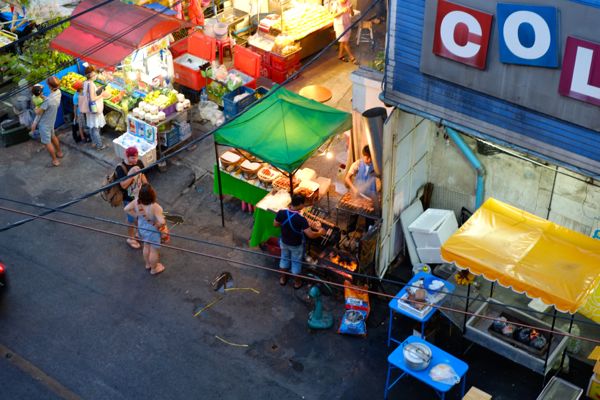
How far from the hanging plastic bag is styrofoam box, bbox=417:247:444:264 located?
2.74 meters

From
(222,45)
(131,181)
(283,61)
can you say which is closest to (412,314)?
(131,181)

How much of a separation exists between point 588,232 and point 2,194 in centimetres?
1090

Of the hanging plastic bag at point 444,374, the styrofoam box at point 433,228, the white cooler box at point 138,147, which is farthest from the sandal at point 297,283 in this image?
the white cooler box at point 138,147

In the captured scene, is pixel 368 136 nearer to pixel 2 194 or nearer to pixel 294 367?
pixel 294 367

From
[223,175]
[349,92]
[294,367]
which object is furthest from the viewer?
[349,92]

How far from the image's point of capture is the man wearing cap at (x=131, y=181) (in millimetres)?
13484

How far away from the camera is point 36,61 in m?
17.5

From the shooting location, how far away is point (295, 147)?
13.4m

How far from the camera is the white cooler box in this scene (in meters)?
15.6

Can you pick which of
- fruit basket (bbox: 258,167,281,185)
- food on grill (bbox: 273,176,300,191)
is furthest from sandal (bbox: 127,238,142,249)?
food on grill (bbox: 273,176,300,191)

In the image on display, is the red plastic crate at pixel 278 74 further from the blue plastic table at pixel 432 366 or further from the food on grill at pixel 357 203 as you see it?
the blue plastic table at pixel 432 366

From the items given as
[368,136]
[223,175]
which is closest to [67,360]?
[223,175]

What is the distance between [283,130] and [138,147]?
361cm

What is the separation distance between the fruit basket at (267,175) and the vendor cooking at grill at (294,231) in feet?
5.34
